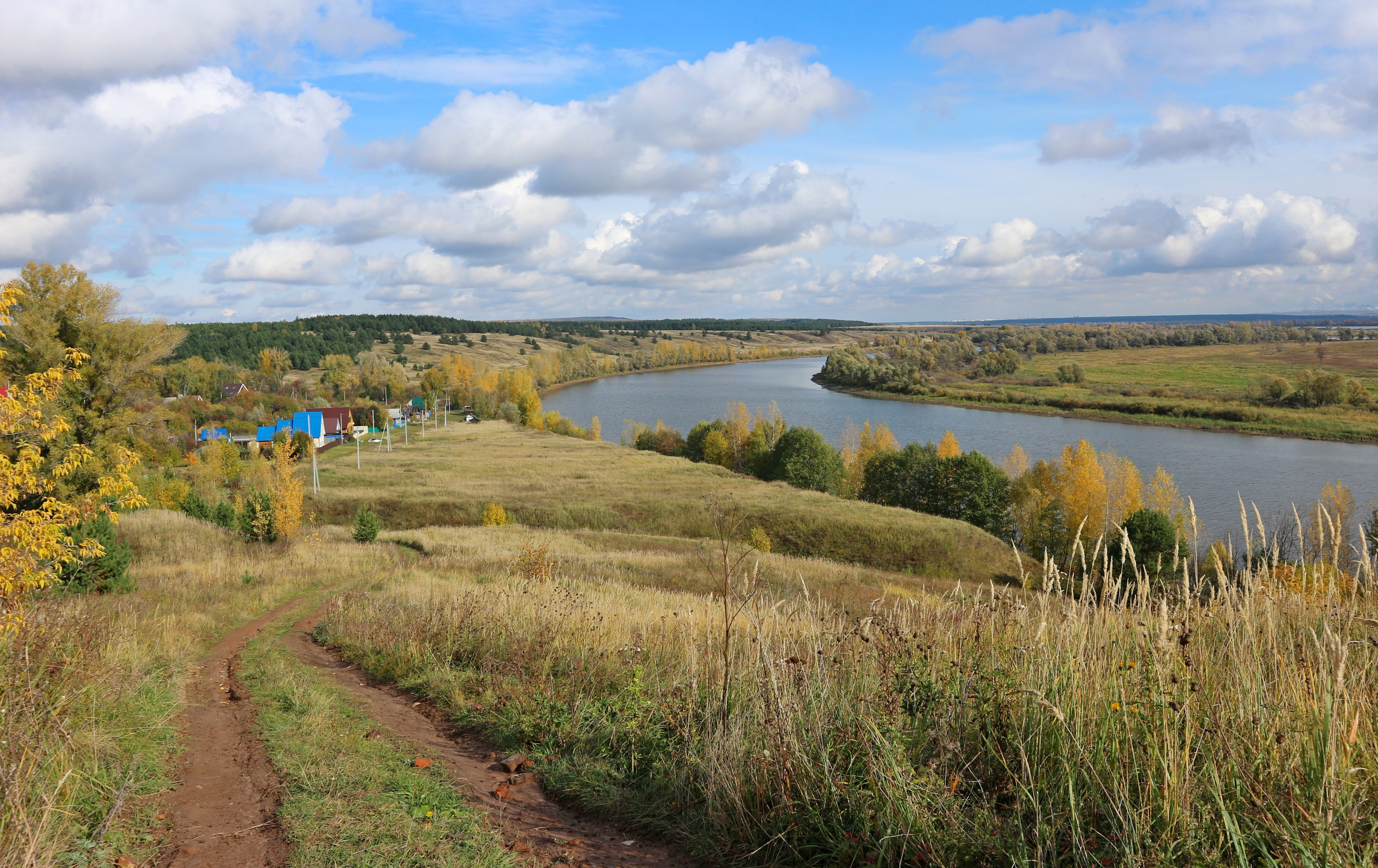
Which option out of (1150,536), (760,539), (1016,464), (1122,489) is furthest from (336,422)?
(1150,536)

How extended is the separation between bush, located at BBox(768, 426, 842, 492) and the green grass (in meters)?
53.6

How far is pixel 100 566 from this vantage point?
1366cm

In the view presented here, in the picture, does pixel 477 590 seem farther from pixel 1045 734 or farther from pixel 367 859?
pixel 1045 734

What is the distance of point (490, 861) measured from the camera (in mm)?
3785

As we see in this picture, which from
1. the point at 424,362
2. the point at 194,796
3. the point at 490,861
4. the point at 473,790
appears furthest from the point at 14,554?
the point at 424,362

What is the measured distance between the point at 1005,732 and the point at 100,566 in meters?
15.9

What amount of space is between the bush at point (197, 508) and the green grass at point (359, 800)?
2697cm

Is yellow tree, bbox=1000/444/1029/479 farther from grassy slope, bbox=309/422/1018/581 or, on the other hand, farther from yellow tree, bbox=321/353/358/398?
yellow tree, bbox=321/353/358/398

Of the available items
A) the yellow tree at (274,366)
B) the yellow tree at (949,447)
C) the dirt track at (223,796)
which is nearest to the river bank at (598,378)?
the yellow tree at (274,366)

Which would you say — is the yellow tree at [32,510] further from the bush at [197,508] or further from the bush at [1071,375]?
the bush at [1071,375]

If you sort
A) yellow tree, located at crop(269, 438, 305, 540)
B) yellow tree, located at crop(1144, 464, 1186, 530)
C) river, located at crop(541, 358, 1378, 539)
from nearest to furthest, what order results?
yellow tree, located at crop(269, 438, 305, 540)
yellow tree, located at crop(1144, 464, 1186, 530)
river, located at crop(541, 358, 1378, 539)

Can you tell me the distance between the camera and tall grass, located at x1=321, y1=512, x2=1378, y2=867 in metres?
2.73

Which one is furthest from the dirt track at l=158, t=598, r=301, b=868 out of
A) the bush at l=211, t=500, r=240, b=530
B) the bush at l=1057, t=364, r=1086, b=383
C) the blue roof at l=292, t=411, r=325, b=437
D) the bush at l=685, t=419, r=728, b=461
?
the bush at l=1057, t=364, r=1086, b=383

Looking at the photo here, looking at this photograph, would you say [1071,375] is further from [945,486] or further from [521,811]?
[521,811]
